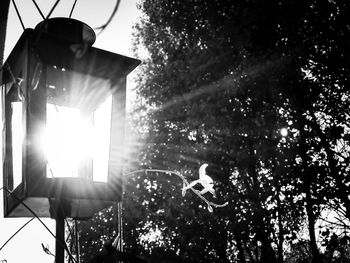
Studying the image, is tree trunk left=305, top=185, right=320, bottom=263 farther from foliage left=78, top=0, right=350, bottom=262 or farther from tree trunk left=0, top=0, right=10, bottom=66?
tree trunk left=0, top=0, right=10, bottom=66

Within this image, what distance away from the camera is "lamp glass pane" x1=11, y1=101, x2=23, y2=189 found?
1.69 meters

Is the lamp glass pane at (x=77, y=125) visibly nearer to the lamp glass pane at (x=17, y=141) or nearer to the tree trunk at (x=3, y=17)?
the lamp glass pane at (x=17, y=141)

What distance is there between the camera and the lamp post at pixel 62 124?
1598 mm

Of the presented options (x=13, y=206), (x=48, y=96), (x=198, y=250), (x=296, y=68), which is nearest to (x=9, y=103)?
(x=48, y=96)

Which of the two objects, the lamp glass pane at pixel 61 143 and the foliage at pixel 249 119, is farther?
the foliage at pixel 249 119

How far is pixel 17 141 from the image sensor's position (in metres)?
1.73

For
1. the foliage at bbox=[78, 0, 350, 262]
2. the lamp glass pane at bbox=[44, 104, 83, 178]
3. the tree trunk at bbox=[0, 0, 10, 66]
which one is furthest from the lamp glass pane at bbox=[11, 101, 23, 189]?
the foliage at bbox=[78, 0, 350, 262]

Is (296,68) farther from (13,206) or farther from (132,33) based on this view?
(13,206)

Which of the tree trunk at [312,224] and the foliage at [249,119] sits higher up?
the foliage at [249,119]

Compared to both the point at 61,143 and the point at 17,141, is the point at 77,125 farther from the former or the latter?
the point at 17,141

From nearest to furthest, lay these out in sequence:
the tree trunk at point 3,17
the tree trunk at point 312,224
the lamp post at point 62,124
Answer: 1. the tree trunk at point 3,17
2. the lamp post at point 62,124
3. the tree trunk at point 312,224

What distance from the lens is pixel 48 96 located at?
187 cm

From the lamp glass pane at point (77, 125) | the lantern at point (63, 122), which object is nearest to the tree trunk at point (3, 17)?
the lantern at point (63, 122)

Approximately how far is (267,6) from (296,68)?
2393 mm
